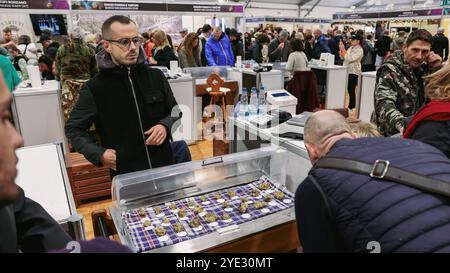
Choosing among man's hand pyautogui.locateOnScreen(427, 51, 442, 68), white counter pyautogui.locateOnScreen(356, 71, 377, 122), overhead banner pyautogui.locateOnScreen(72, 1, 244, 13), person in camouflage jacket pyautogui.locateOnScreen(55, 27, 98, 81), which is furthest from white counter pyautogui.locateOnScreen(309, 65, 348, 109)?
person in camouflage jacket pyautogui.locateOnScreen(55, 27, 98, 81)

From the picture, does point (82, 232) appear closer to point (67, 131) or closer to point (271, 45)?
point (67, 131)

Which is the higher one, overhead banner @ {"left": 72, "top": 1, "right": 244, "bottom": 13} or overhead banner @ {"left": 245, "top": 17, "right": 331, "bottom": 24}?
overhead banner @ {"left": 245, "top": 17, "right": 331, "bottom": 24}

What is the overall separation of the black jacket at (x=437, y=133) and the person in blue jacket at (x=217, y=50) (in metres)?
5.39

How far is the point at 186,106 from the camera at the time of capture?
5336 mm

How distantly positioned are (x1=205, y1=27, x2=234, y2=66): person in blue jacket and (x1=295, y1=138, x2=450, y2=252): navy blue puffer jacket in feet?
19.0

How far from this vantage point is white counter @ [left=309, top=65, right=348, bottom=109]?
6.66 m

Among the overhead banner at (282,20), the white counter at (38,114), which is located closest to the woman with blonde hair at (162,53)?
the white counter at (38,114)

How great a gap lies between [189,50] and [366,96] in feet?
11.0

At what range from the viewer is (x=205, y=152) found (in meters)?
5.17

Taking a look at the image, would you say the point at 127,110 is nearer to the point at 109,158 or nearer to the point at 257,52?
the point at 109,158

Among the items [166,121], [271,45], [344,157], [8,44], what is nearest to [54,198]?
[166,121]

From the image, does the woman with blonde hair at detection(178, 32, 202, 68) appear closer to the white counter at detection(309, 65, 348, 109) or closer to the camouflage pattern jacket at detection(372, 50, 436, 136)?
the white counter at detection(309, 65, 348, 109)

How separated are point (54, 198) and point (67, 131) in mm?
621

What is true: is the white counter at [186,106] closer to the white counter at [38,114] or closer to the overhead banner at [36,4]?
the white counter at [38,114]
